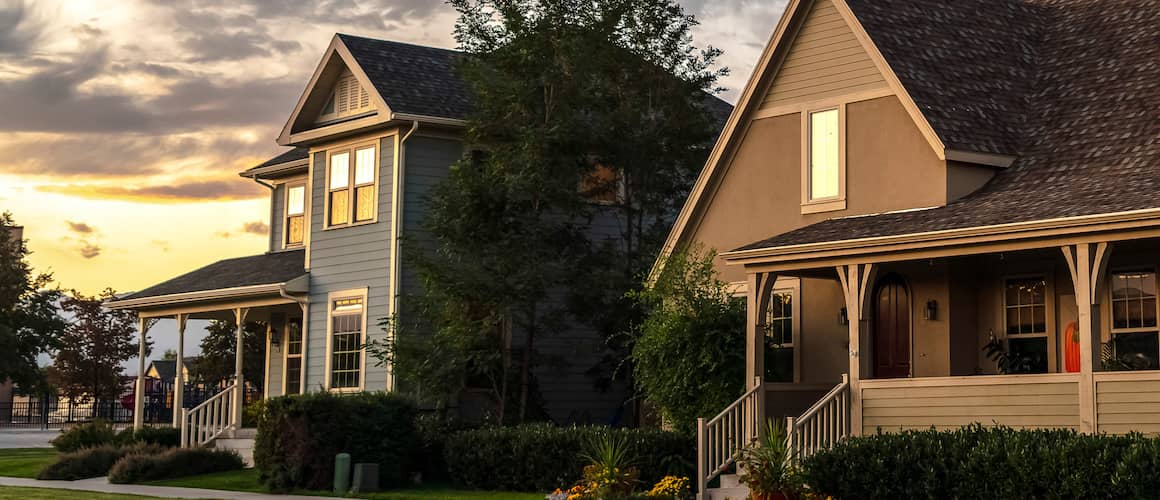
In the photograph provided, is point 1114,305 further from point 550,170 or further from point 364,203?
point 364,203

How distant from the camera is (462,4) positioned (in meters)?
28.3

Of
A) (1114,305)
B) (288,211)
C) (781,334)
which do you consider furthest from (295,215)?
(1114,305)

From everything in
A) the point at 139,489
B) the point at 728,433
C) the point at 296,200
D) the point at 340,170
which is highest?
the point at 340,170

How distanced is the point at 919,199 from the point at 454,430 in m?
9.61

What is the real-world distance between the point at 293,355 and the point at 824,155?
1638 centimetres

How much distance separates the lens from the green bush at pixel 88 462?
98.0 ft

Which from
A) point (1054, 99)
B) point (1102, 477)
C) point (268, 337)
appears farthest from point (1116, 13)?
point (268, 337)

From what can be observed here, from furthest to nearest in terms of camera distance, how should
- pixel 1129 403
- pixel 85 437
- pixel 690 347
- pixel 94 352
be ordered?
pixel 94 352 < pixel 85 437 < pixel 690 347 < pixel 1129 403

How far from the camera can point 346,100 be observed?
31.7 meters

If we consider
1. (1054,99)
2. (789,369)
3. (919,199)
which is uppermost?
(1054,99)

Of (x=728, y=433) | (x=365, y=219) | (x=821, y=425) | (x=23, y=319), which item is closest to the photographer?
(x=821, y=425)

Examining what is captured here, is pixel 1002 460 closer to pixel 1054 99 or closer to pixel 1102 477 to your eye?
pixel 1102 477

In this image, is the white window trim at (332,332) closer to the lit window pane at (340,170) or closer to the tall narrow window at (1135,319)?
the lit window pane at (340,170)

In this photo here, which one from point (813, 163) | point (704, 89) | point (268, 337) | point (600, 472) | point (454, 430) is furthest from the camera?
point (268, 337)
